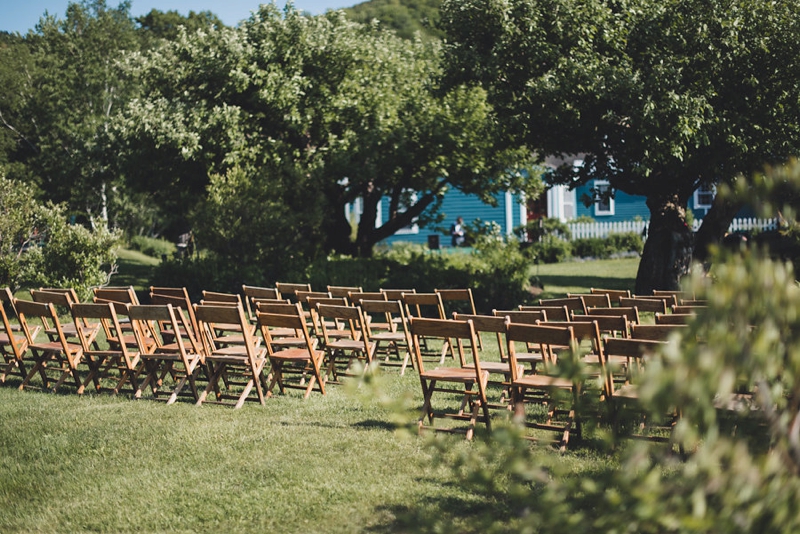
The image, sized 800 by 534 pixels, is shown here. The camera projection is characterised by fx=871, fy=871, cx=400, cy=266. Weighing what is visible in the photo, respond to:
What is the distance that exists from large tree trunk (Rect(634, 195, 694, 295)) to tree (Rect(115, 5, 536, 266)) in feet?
13.3

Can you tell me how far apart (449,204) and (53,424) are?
94.1 ft

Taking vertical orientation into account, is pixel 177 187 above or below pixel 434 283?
above

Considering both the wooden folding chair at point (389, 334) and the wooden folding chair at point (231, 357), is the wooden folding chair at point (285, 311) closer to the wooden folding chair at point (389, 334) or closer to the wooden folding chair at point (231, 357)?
the wooden folding chair at point (231, 357)

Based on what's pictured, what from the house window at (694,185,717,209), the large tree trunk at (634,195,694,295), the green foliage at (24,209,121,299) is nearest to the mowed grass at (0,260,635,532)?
the green foliage at (24,209,121,299)

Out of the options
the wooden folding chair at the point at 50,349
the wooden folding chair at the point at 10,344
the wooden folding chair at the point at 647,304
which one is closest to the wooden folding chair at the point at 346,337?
the wooden folding chair at the point at 50,349

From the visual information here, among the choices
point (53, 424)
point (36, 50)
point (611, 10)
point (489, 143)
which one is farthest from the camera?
point (36, 50)

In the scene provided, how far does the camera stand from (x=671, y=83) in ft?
44.0

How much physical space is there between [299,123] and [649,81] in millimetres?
8133

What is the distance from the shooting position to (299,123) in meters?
18.9

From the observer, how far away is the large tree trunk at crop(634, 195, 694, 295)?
15.8 m

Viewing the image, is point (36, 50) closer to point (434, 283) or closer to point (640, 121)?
point (434, 283)

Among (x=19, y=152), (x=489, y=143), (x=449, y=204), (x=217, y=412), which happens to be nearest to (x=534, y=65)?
(x=489, y=143)

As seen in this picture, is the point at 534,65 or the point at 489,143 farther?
the point at 489,143

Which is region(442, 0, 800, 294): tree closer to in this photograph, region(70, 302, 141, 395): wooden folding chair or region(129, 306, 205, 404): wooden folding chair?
region(129, 306, 205, 404): wooden folding chair
